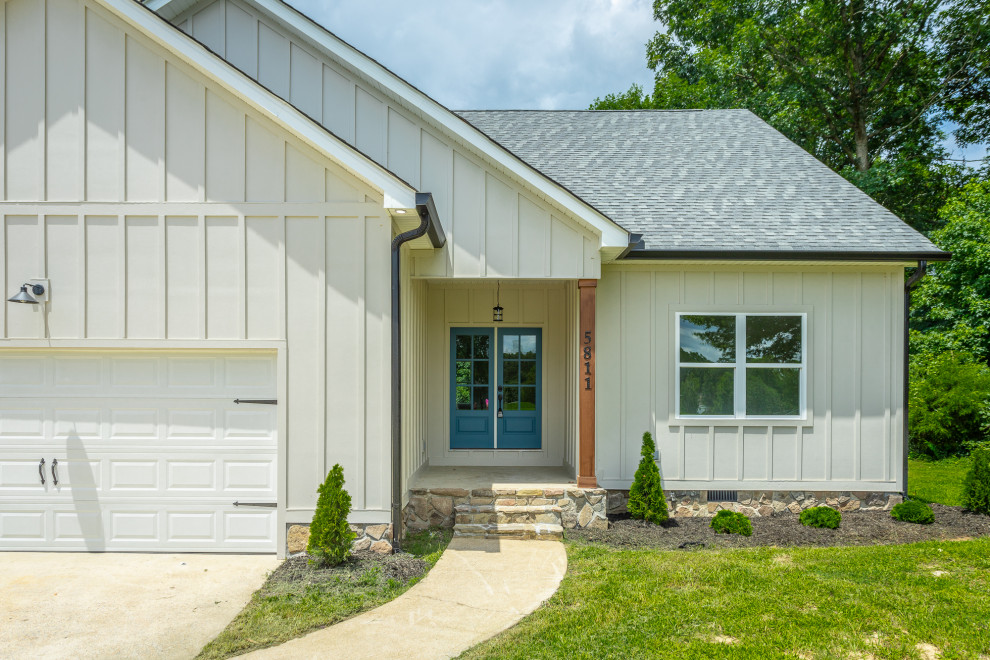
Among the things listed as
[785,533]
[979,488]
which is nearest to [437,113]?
[785,533]

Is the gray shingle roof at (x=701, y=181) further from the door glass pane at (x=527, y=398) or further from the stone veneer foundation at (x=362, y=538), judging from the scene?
the stone veneer foundation at (x=362, y=538)

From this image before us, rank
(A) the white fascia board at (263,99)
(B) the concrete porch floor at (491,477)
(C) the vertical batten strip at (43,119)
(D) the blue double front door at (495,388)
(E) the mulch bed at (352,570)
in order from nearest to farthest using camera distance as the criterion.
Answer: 1. (E) the mulch bed at (352,570)
2. (A) the white fascia board at (263,99)
3. (C) the vertical batten strip at (43,119)
4. (B) the concrete porch floor at (491,477)
5. (D) the blue double front door at (495,388)

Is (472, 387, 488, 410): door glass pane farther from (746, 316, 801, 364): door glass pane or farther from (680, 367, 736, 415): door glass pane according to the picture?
(746, 316, 801, 364): door glass pane

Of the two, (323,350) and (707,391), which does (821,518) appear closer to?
(707,391)

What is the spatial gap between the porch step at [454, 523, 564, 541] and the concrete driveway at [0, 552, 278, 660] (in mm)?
2054

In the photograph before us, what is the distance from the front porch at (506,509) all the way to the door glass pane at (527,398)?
2000mm

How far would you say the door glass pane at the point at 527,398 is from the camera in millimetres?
8898

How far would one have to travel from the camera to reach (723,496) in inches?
291

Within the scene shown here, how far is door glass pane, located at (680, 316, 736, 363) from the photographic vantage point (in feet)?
24.5

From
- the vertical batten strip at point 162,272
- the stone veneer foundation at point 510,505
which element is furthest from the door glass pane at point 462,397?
the vertical batten strip at point 162,272

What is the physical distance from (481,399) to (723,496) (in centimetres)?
367

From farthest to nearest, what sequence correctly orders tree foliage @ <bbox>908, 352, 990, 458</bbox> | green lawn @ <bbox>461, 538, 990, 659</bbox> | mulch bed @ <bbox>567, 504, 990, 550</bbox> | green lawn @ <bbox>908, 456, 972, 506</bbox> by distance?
1. tree foliage @ <bbox>908, 352, 990, 458</bbox>
2. green lawn @ <bbox>908, 456, 972, 506</bbox>
3. mulch bed @ <bbox>567, 504, 990, 550</bbox>
4. green lawn @ <bbox>461, 538, 990, 659</bbox>

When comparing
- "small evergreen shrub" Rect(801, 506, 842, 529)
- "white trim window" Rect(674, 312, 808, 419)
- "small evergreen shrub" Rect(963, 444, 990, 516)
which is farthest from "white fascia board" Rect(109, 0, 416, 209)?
"small evergreen shrub" Rect(963, 444, 990, 516)

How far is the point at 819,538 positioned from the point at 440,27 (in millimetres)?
22794
